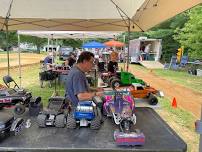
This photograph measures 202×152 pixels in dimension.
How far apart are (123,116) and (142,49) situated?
27.7m

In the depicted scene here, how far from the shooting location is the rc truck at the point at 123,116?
2.65 m

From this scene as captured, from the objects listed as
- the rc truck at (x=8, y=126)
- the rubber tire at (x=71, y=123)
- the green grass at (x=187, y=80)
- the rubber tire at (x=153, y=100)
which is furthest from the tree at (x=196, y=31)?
the rc truck at (x=8, y=126)

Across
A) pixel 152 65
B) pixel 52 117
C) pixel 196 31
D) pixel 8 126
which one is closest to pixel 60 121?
pixel 52 117

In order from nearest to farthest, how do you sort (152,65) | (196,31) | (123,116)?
(123,116) → (196,31) → (152,65)

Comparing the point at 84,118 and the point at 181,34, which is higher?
the point at 181,34

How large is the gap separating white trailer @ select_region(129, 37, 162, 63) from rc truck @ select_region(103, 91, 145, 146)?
25.9m

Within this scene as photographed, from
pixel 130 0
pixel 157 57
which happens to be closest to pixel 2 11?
pixel 130 0

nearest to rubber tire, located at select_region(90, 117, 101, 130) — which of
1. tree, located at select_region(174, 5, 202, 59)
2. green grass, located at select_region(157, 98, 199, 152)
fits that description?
green grass, located at select_region(157, 98, 199, 152)

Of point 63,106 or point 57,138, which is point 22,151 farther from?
point 63,106

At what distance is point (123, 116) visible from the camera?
320 cm

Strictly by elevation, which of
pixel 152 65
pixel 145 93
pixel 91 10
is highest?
pixel 91 10

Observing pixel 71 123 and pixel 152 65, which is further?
pixel 152 65

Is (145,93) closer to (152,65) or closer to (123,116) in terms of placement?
(123,116)

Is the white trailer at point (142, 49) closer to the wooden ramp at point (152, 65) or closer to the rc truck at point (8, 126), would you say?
the wooden ramp at point (152, 65)
